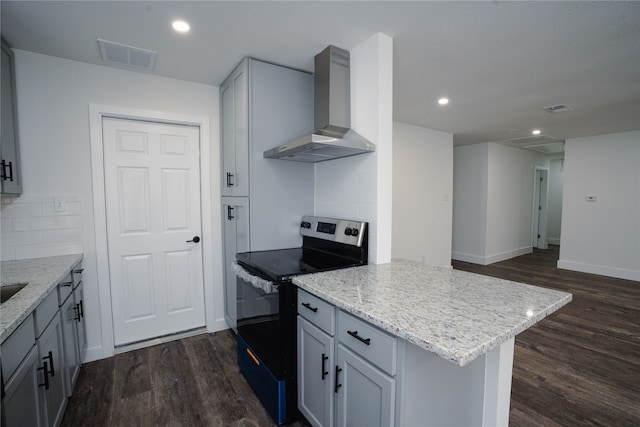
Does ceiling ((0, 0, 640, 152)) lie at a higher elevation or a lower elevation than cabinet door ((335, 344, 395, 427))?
higher

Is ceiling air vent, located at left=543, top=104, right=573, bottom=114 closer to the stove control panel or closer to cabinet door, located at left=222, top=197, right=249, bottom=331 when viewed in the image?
the stove control panel

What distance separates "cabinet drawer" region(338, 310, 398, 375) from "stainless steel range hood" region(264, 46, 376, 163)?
1.06m

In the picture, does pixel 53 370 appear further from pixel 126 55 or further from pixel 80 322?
pixel 126 55

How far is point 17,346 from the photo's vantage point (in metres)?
1.15

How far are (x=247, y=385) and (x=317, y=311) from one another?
106 centimetres

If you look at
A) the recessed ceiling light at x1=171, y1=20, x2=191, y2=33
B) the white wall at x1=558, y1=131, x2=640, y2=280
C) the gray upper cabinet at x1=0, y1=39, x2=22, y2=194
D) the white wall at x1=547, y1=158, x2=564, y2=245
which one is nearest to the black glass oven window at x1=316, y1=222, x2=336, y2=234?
the recessed ceiling light at x1=171, y1=20, x2=191, y2=33

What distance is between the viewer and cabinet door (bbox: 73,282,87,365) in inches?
83.9

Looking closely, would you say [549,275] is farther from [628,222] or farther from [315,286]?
[315,286]

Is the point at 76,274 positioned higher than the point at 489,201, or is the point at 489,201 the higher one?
the point at 489,201

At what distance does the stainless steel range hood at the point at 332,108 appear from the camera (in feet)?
6.37

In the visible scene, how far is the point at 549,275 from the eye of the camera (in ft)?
16.5

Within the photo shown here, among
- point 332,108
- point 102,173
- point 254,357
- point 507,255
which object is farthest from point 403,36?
point 507,255

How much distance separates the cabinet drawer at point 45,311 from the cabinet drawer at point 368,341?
1371 mm

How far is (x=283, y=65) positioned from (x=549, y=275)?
5359 mm
